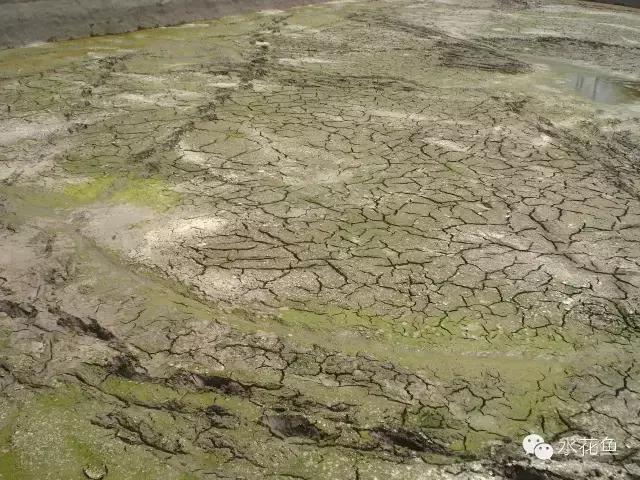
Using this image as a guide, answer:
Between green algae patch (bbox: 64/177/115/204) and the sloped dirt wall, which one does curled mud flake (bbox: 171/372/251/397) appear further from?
the sloped dirt wall

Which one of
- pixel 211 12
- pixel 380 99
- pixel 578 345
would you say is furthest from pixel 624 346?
pixel 211 12

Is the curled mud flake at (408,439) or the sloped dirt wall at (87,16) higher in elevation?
the sloped dirt wall at (87,16)

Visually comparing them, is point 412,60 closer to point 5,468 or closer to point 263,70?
point 263,70

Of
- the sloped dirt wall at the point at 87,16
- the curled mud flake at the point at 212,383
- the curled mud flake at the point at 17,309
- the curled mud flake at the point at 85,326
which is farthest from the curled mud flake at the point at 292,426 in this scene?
the sloped dirt wall at the point at 87,16

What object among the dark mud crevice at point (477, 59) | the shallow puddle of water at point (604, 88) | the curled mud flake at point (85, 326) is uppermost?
the dark mud crevice at point (477, 59)

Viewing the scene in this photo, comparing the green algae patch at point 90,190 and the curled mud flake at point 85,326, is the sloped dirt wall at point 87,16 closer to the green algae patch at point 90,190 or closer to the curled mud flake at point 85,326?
the green algae patch at point 90,190

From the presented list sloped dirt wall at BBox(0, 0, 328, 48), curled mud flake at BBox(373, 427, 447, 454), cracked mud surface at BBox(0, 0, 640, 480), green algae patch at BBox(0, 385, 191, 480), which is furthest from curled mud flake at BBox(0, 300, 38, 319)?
sloped dirt wall at BBox(0, 0, 328, 48)

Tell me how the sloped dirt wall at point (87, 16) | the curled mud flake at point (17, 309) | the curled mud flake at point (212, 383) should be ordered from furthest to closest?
the sloped dirt wall at point (87, 16), the curled mud flake at point (17, 309), the curled mud flake at point (212, 383)
